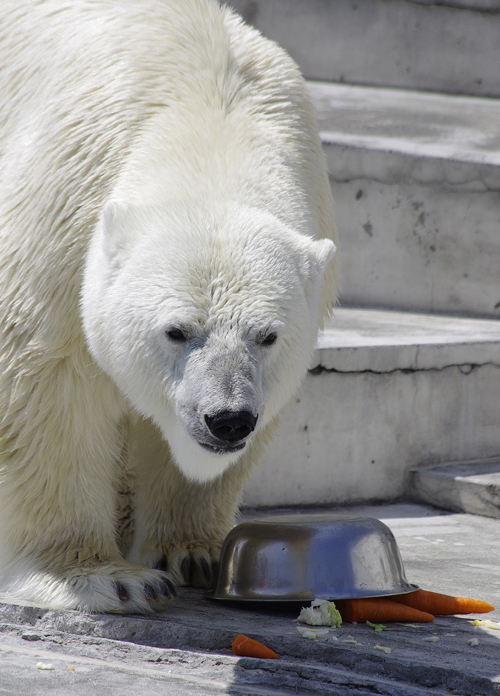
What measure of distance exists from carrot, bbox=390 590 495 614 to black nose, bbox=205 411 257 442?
2.48 ft

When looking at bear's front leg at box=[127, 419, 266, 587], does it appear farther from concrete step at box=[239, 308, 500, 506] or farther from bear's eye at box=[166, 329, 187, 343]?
concrete step at box=[239, 308, 500, 506]

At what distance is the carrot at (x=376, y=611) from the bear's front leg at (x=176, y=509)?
53 centimetres

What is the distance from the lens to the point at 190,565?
2.73 meters

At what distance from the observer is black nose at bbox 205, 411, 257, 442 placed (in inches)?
76.9

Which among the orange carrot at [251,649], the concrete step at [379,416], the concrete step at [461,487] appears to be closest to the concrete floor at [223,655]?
the orange carrot at [251,649]

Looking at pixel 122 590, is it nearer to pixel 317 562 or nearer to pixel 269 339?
pixel 317 562

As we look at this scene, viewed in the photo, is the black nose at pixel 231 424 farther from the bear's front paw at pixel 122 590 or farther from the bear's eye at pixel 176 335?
the bear's front paw at pixel 122 590

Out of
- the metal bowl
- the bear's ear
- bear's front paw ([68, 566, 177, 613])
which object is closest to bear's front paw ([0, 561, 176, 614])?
bear's front paw ([68, 566, 177, 613])

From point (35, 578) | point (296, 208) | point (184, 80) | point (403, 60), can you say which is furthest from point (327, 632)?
point (403, 60)

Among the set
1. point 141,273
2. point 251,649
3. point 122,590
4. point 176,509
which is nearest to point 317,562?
point 251,649

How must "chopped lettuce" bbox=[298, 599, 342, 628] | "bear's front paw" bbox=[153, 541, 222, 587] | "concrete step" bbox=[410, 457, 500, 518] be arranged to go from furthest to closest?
"concrete step" bbox=[410, 457, 500, 518], "bear's front paw" bbox=[153, 541, 222, 587], "chopped lettuce" bbox=[298, 599, 342, 628]

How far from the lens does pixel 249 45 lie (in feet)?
8.87

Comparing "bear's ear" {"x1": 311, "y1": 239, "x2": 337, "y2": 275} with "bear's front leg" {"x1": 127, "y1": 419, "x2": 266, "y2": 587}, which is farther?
"bear's front leg" {"x1": 127, "y1": 419, "x2": 266, "y2": 587}

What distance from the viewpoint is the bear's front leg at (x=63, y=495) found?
2.40m
